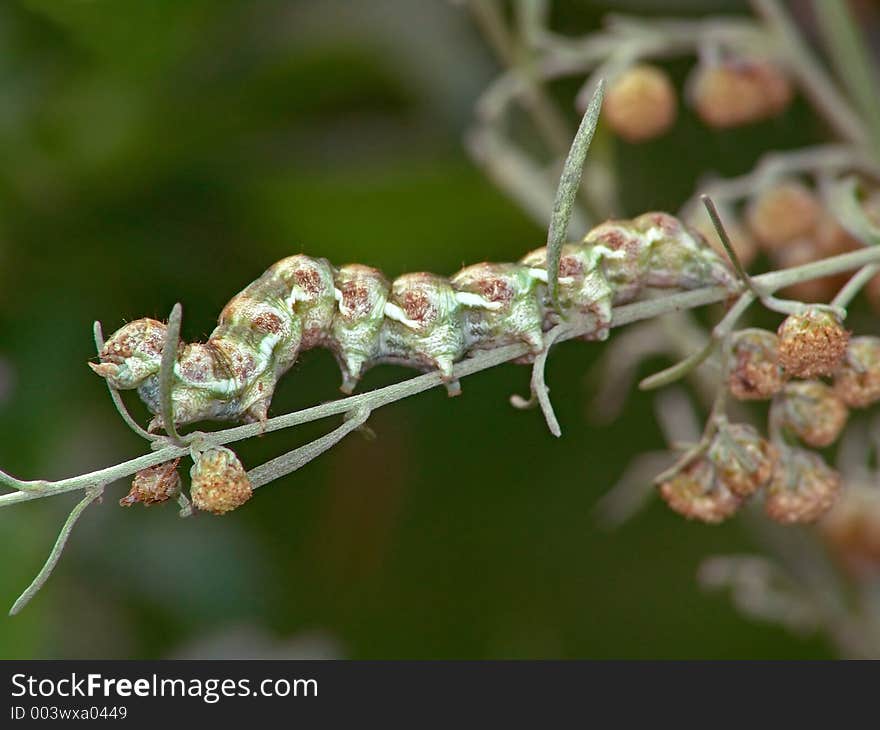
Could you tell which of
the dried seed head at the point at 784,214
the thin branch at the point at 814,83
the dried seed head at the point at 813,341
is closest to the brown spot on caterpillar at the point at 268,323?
the dried seed head at the point at 813,341

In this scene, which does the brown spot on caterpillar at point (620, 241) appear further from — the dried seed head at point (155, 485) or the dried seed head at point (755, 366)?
the dried seed head at point (155, 485)

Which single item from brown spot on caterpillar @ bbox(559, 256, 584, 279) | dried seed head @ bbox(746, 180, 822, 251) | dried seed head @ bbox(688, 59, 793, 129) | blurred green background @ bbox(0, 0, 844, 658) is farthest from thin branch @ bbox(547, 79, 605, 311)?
blurred green background @ bbox(0, 0, 844, 658)

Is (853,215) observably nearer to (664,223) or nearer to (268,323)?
(664,223)

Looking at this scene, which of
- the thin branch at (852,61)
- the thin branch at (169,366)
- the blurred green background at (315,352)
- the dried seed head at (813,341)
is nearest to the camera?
the thin branch at (169,366)

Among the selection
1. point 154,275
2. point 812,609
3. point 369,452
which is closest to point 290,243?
point 154,275

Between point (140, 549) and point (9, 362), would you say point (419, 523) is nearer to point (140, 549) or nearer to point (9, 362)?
point (140, 549)

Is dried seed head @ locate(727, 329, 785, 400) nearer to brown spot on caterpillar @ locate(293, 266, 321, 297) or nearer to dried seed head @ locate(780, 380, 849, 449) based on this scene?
dried seed head @ locate(780, 380, 849, 449)
